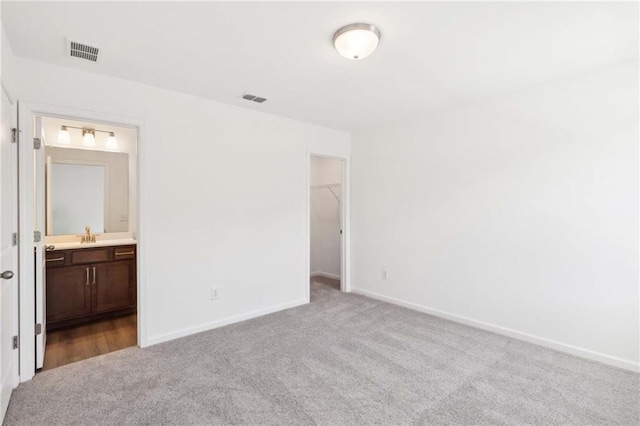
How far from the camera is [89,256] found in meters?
3.36

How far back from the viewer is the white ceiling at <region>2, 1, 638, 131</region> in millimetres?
1766

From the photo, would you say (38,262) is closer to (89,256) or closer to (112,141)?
(89,256)

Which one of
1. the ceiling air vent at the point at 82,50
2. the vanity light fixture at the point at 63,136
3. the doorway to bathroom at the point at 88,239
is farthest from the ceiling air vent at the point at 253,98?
the vanity light fixture at the point at 63,136

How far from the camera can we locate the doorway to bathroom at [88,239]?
3.12 m

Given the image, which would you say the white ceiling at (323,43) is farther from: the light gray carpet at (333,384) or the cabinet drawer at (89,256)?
the light gray carpet at (333,384)

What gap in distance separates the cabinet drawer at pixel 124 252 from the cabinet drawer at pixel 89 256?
0.08 m

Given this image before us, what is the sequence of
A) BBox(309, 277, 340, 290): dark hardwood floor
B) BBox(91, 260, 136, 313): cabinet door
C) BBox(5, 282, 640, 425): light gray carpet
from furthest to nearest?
BBox(309, 277, 340, 290): dark hardwood floor
BBox(91, 260, 136, 313): cabinet door
BBox(5, 282, 640, 425): light gray carpet

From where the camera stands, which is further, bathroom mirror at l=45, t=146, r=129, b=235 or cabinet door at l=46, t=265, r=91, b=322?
bathroom mirror at l=45, t=146, r=129, b=235

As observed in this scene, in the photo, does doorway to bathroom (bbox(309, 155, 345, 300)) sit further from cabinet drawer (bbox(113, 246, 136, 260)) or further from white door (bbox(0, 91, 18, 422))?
white door (bbox(0, 91, 18, 422))

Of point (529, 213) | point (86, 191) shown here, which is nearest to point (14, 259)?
point (86, 191)

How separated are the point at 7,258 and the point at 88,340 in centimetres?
138

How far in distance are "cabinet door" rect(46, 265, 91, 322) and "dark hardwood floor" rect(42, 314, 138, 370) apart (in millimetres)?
170

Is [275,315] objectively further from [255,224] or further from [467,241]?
[467,241]

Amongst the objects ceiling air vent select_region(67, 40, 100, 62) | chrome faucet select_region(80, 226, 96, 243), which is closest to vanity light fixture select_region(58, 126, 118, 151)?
chrome faucet select_region(80, 226, 96, 243)
